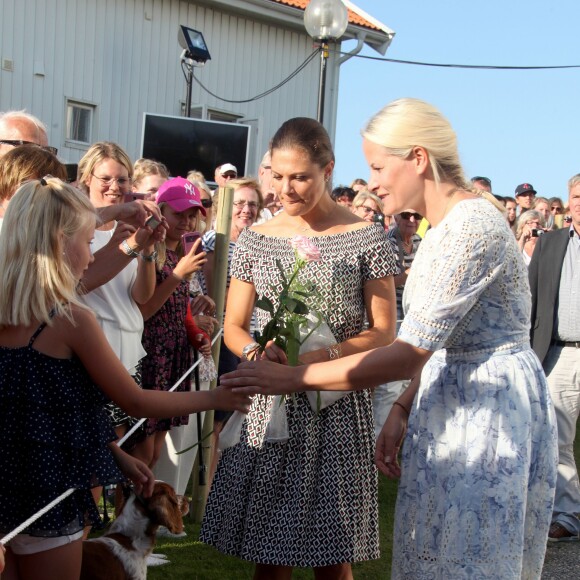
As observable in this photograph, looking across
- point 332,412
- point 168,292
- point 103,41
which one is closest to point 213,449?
point 168,292

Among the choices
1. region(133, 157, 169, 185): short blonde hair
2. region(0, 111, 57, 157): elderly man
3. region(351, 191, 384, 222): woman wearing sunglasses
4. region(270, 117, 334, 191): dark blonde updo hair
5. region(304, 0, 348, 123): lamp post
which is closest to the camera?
region(270, 117, 334, 191): dark blonde updo hair

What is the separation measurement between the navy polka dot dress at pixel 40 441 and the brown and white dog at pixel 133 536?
116 cm

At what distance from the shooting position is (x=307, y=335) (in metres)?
3.39

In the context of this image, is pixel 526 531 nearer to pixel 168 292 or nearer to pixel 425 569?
pixel 425 569

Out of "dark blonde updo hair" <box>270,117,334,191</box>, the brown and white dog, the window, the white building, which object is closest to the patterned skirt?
the brown and white dog

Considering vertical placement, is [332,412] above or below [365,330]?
below

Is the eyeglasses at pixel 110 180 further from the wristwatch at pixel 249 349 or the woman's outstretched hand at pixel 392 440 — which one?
the woman's outstretched hand at pixel 392 440

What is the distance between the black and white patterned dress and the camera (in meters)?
3.43

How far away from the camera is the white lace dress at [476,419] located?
2.76 metres

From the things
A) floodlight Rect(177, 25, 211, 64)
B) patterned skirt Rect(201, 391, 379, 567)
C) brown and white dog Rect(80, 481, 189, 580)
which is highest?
floodlight Rect(177, 25, 211, 64)

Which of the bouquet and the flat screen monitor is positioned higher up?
the flat screen monitor

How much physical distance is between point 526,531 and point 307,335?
1.09 m

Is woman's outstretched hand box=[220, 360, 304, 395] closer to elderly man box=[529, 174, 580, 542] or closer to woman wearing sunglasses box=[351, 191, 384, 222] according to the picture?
elderly man box=[529, 174, 580, 542]

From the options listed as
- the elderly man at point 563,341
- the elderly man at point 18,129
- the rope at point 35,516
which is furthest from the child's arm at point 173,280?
the elderly man at point 563,341
